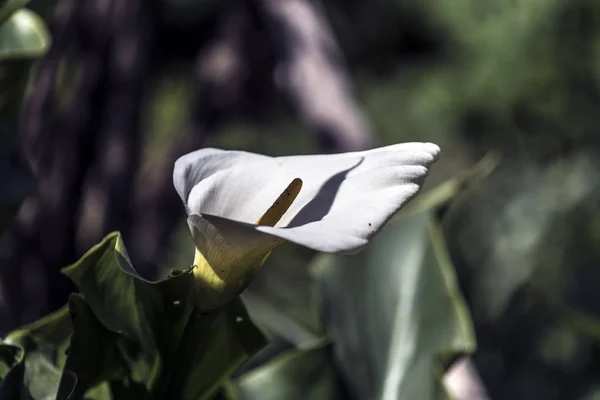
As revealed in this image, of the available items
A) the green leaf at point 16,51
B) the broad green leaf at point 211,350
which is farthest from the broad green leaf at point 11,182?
the broad green leaf at point 211,350

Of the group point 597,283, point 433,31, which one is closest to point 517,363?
point 597,283

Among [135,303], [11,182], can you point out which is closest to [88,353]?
[135,303]

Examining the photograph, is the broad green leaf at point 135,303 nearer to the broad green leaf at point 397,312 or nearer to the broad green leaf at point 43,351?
the broad green leaf at point 43,351

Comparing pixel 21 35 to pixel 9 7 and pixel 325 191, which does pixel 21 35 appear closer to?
pixel 9 7

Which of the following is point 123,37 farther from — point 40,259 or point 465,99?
point 465,99

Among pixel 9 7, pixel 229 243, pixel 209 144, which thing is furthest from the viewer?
pixel 209 144
